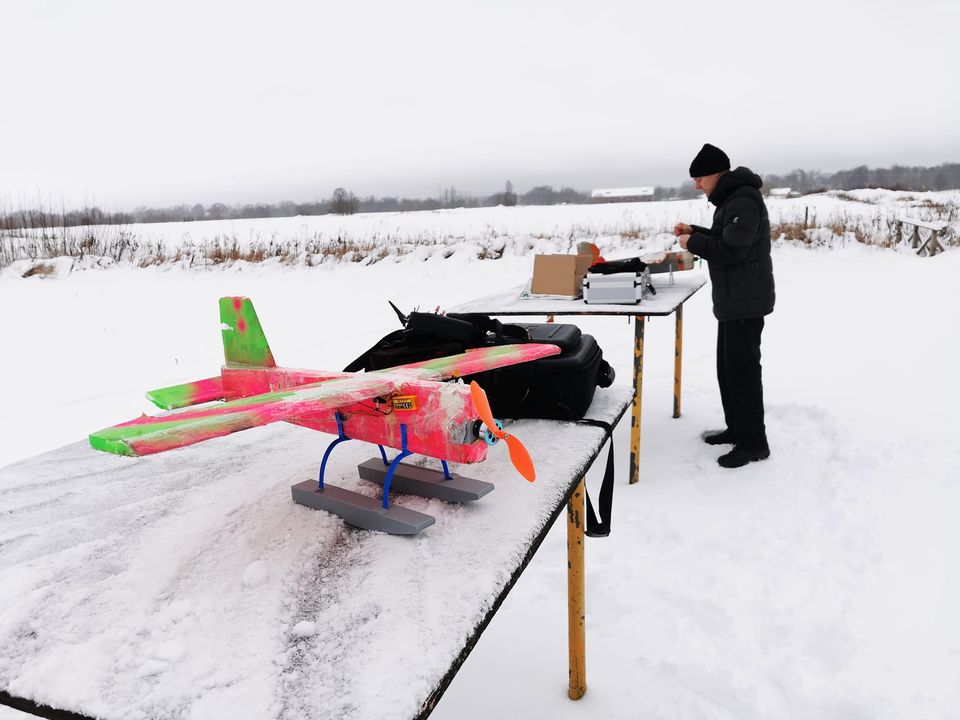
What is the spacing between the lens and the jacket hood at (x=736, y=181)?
12.2ft

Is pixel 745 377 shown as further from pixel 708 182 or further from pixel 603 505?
pixel 603 505

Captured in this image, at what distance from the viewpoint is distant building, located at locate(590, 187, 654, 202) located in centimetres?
6625

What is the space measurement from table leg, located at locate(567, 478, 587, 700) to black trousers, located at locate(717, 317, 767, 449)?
2.18 meters

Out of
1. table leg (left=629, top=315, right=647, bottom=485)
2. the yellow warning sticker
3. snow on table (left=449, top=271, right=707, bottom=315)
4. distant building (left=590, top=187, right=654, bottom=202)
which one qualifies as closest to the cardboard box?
snow on table (left=449, top=271, right=707, bottom=315)

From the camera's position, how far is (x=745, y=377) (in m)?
3.87

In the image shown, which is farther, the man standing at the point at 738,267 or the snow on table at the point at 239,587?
the man standing at the point at 738,267

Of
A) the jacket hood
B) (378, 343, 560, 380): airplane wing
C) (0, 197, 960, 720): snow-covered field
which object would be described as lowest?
(0, 197, 960, 720): snow-covered field

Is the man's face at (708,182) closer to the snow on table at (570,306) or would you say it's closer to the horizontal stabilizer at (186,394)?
the snow on table at (570,306)

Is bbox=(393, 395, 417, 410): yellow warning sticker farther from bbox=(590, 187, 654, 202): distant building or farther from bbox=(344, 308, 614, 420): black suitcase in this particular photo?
bbox=(590, 187, 654, 202): distant building

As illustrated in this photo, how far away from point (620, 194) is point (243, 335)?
73255 millimetres

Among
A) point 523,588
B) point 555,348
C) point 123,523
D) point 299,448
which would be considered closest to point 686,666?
point 523,588

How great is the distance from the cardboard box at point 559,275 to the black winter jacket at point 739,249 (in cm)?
98

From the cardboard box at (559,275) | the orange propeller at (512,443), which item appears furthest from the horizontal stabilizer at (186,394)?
the cardboard box at (559,275)

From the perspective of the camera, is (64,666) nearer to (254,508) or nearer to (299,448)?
(254,508)
